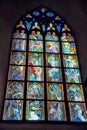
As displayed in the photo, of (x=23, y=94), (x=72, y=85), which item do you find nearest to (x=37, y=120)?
(x=23, y=94)

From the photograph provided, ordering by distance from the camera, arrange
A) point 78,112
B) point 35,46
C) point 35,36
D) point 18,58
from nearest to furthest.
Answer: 1. point 78,112
2. point 18,58
3. point 35,46
4. point 35,36

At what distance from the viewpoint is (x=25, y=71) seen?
6.18m

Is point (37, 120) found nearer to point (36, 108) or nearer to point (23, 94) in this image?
point (36, 108)

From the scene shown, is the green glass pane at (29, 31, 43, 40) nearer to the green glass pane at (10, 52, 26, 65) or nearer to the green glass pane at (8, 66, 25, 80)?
the green glass pane at (10, 52, 26, 65)

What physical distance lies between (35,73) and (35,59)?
51cm

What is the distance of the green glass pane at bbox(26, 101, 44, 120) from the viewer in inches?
208

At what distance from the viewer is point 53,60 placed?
6527mm

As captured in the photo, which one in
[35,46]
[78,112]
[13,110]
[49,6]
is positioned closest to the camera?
[13,110]

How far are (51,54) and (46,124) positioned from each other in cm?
226

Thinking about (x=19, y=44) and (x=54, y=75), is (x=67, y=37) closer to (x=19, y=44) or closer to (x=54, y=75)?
(x=19, y=44)

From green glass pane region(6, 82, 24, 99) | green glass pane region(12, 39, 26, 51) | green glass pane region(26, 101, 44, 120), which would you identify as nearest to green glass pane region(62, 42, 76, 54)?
green glass pane region(12, 39, 26, 51)

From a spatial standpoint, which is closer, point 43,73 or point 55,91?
point 55,91

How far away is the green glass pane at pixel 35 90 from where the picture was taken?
223 inches

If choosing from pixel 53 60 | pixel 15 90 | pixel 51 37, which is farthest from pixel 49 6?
pixel 15 90
